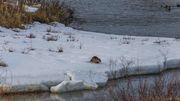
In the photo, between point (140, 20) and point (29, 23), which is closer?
point (29, 23)

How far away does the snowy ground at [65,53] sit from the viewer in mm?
11148

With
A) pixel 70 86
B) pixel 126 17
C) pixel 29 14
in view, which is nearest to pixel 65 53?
pixel 70 86

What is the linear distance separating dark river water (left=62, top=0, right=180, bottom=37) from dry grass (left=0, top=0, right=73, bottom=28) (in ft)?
2.55

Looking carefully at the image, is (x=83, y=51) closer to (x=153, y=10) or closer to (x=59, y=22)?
(x=59, y=22)

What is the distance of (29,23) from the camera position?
1775 centimetres

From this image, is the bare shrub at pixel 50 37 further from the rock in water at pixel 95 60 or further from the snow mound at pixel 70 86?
the snow mound at pixel 70 86

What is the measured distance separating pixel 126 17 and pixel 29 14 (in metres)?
6.96

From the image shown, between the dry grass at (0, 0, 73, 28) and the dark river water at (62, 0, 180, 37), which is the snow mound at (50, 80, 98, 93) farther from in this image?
the dark river water at (62, 0, 180, 37)

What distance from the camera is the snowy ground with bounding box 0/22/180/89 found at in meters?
A: 11.1

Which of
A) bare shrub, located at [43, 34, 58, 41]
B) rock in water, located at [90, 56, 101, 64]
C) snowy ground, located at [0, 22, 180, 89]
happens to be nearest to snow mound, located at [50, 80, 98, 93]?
snowy ground, located at [0, 22, 180, 89]

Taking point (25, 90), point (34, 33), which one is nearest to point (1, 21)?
point (34, 33)

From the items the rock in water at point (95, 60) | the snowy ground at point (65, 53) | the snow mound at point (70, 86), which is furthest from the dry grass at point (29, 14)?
the snow mound at point (70, 86)

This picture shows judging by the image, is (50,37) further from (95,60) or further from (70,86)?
(70,86)

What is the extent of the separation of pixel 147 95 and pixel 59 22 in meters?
12.9
